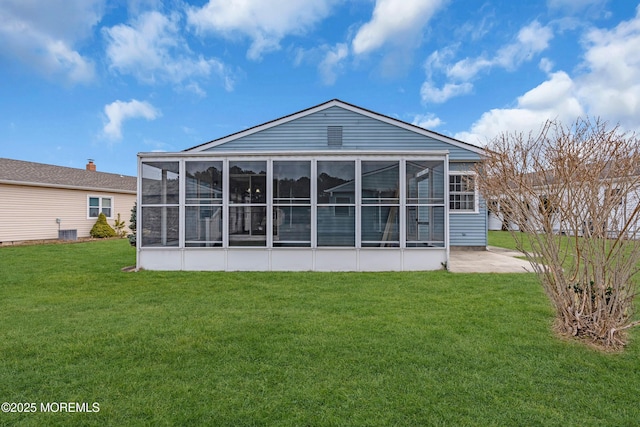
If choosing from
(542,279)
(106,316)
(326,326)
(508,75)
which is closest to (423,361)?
(326,326)

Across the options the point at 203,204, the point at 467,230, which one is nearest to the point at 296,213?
the point at 203,204

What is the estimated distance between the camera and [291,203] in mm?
7453

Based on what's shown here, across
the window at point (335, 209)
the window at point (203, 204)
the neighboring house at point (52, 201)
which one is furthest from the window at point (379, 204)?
the neighboring house at point (52, 201)

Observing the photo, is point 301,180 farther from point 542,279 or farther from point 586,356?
point 586,356

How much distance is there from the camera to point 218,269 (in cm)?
741

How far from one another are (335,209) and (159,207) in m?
4.19

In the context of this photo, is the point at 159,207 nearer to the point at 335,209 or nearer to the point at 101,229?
the point at 335,209

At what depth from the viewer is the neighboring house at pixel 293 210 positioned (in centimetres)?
734

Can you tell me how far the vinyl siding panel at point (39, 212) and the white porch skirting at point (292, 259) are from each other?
35.0 ft

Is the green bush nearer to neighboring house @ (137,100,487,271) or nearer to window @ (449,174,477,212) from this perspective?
neighboring house @ (137,100,487,271)

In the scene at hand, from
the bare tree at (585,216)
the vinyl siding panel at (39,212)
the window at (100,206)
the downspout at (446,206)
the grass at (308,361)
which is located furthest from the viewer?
the window at (100,206)

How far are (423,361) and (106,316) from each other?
4.07 m

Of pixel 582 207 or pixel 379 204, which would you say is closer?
pixel 582 207

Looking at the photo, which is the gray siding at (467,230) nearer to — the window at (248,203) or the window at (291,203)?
the window at (291,203)
